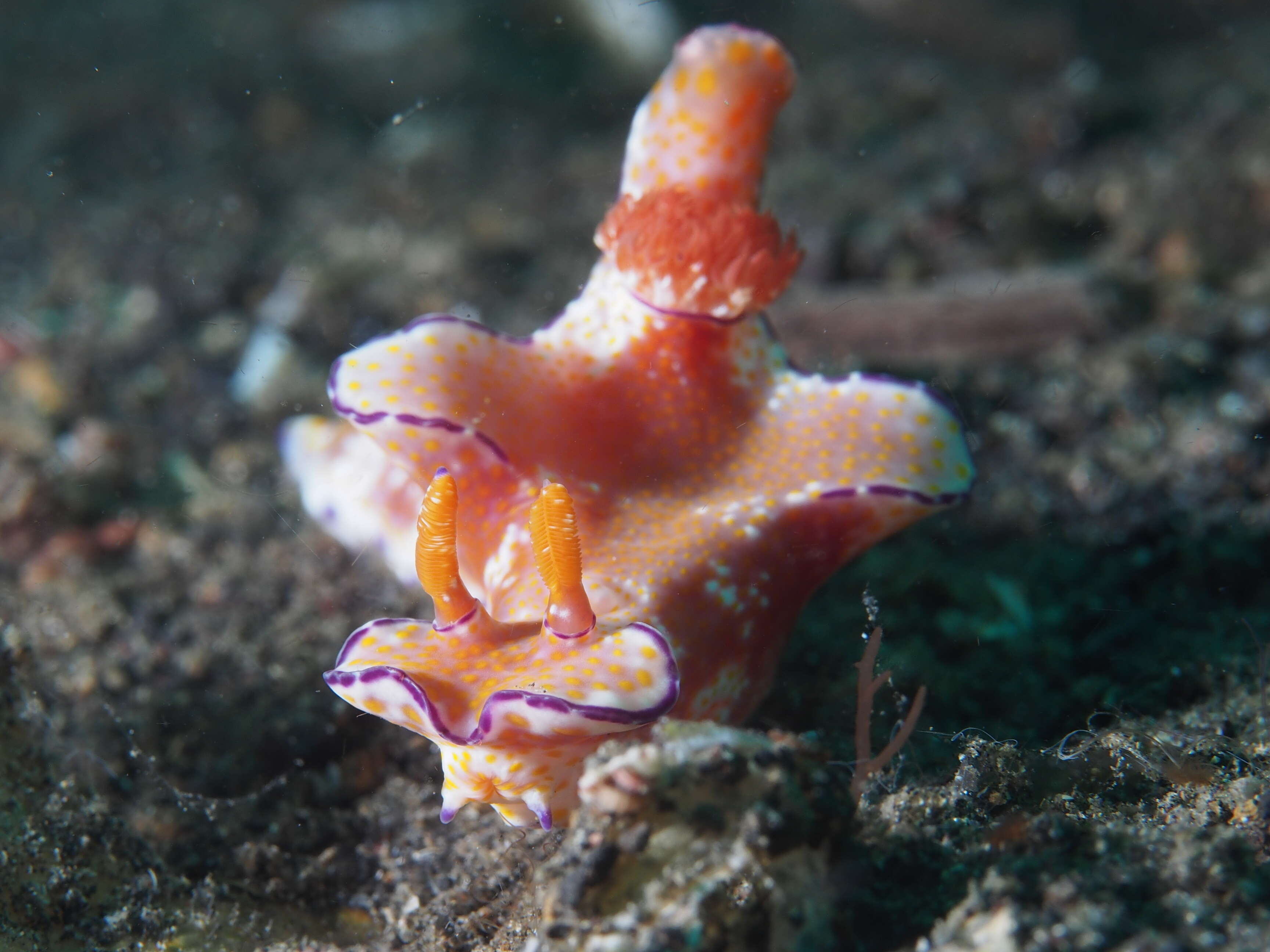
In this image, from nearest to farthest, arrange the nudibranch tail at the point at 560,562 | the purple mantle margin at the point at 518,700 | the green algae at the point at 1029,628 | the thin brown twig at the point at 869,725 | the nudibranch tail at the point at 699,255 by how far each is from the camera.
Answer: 1. the purple mantle margin at the point at 518,700
2. the nudibranch tail at the point at 560,562
3. the thin brown twig at the point at 869,725
4. the nudibranch tail at the point at 699,255
5. the green algae at the point at 1029,628

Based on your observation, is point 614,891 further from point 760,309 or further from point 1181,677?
point 1181,677

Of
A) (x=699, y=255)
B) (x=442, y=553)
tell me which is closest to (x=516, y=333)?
(x=699, y=255)

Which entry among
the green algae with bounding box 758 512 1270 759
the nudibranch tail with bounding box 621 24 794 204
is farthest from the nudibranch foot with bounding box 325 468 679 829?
the nudibranch tail with bounding box 621 24 794 204

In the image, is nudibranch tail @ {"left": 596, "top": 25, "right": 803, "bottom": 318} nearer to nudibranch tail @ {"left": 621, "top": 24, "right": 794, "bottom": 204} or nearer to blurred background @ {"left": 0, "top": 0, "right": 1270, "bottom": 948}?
nudibranch tail @ {"left": 621, "top": 24, "right": 794, "bottom": 204}

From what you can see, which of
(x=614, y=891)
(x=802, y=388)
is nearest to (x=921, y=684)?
(x=802, y=388)

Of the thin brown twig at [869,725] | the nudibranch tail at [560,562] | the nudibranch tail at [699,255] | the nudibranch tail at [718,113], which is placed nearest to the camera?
the nudibranch tail at [560,562]

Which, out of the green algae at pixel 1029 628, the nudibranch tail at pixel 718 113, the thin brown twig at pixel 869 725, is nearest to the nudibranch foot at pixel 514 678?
the thin brown twig at pixel 869 725

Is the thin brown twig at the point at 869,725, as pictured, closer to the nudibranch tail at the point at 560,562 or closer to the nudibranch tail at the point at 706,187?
the nudibranch tail at the point at 560,562

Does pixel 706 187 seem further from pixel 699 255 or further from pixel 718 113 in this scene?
pixel 699 255
